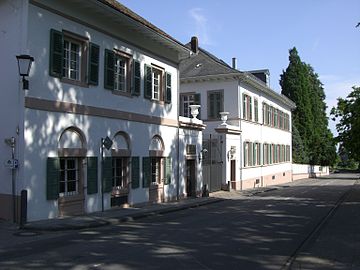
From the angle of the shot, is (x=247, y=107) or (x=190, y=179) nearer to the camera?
(x=190, y=179)

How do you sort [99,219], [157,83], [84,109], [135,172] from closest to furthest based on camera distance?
[99,219] → [84,109] → [135,172] → [157,83]

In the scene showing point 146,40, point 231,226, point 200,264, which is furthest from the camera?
point 146,40

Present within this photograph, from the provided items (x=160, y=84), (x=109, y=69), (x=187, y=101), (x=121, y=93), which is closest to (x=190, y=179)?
(x=160, y=84)

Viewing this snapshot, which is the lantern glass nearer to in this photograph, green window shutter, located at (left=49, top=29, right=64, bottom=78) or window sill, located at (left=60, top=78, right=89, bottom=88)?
green window shutter, located at (left=49, top=29, right=64, bottom=78)

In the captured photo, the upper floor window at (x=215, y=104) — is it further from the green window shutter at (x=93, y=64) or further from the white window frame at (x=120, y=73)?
the green window shutter at (x=93, y=64)

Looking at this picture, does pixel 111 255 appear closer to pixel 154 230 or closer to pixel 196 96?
pixel 154 230

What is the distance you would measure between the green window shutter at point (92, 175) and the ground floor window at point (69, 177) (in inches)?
16.5

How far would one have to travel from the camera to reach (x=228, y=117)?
35438 mm

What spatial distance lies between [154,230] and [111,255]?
13.2ft

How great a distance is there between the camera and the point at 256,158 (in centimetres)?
4031

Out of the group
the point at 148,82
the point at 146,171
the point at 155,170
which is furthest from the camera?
the point at 155,170

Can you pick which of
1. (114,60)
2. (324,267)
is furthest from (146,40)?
(324,267)

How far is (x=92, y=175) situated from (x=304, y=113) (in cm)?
5382

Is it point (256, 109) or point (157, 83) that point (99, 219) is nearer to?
point (157, 83)
